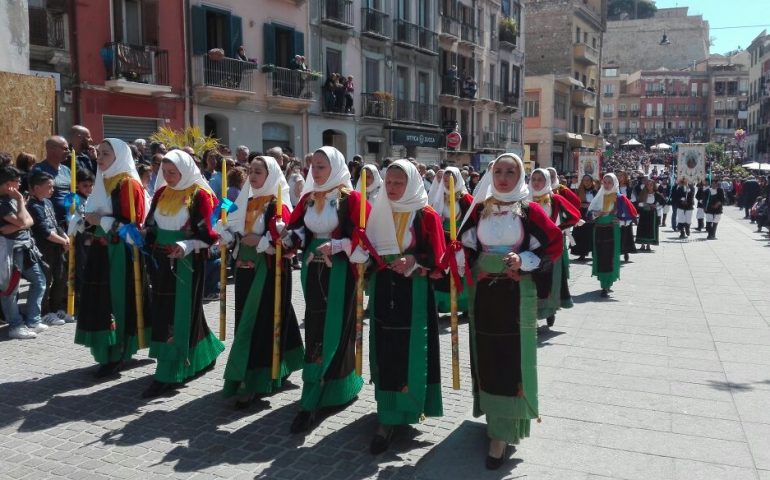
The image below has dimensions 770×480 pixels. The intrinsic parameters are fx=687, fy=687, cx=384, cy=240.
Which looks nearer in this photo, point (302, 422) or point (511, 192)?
point (511, 192)

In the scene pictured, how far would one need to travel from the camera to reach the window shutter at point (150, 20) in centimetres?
1703

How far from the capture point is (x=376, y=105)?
84.0ft

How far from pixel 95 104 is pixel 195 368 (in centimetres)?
1210

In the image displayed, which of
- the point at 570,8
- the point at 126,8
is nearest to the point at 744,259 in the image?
the point at 126,8

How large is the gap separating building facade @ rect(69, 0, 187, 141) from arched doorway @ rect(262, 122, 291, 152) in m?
3.47

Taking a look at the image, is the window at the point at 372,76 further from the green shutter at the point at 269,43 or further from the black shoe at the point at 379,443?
the black shoe at the point at 379,443

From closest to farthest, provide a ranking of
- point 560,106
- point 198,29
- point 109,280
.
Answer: point 109,280
point 198,29
point 560,106

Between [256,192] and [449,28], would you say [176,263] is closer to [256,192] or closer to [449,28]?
[256,192]

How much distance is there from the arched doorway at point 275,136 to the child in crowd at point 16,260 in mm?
13660

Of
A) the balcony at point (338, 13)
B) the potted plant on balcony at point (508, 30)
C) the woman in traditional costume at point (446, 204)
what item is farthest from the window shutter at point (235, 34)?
the potted plant on balcony at point (508, 30)

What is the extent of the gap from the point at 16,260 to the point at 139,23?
1141cm

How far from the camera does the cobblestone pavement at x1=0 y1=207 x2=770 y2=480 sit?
4340 millimetres

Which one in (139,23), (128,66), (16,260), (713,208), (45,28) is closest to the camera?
(16,260)

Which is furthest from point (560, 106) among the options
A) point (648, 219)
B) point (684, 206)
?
point (648, 219)
